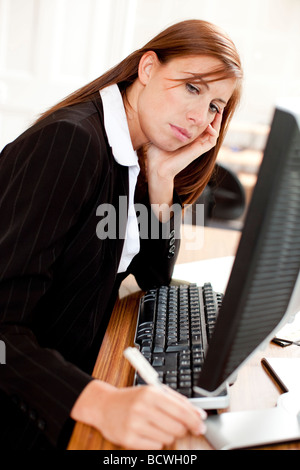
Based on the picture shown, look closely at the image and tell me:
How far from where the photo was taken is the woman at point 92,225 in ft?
2.18

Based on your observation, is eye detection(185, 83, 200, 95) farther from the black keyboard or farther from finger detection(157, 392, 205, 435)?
finger detection(157, 392, 205, 435)

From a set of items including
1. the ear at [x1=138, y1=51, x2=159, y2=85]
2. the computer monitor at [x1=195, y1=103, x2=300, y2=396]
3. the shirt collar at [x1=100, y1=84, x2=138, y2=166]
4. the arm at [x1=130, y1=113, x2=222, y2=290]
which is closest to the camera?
the computer monitor at [x1=195, y1=103, x2=300, y2=396]

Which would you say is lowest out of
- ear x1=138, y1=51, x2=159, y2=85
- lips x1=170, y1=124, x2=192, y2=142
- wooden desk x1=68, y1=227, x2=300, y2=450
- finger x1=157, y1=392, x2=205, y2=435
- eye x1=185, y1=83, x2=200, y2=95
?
wooden desk x1=68, y1=227, x2=300, y2=450

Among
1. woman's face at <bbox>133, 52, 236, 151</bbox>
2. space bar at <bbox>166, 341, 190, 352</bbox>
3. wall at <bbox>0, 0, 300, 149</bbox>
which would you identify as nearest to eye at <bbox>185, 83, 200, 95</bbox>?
woman's face at <bbox>133, 52, 236, 151</bbox>

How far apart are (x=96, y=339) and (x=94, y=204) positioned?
322 mm

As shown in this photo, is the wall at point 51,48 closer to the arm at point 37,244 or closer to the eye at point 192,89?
the eye at point 192,89

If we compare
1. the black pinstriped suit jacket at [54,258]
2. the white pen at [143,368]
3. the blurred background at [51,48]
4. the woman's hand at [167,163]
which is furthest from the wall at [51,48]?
the white pen at [143,368]

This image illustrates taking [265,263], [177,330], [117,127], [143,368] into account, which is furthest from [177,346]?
[117,127]

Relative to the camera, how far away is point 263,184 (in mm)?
522

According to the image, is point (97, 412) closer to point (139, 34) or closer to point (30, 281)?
point (30, 281)

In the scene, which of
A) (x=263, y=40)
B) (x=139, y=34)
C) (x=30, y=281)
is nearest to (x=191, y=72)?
(x=30, y=281)

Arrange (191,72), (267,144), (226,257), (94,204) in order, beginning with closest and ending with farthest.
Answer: (267,144) → (94,204) → (191,72) → (226,257)

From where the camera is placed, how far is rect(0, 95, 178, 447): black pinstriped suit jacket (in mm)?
706

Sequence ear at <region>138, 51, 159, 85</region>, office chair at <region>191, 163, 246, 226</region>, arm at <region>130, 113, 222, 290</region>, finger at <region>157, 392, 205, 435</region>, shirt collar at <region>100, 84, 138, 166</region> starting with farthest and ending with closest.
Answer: office chair at <region>191, 163, 246, 226</region>, arm at <region>130, 113, 222, 290</region>, ear at <region>138, 51, 159, 85</region>, shirt collar at <region>100, 84, 138, 166</region>, finger at <region>157, 392, 205, 435</region>
